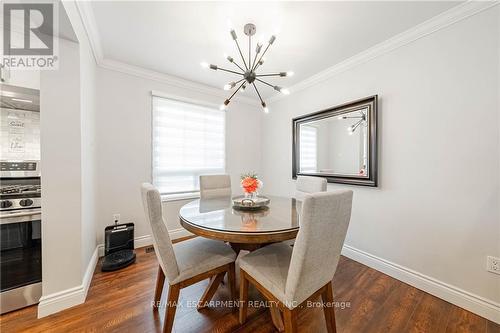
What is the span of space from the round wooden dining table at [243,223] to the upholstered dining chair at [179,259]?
0.18 m

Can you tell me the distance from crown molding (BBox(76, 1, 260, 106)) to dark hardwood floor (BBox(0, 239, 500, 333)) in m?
2.34

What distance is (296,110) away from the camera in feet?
10.3

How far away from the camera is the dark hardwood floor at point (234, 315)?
134 cm

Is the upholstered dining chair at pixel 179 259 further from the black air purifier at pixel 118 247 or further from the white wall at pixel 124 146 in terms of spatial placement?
the white wall at pixel 124 146

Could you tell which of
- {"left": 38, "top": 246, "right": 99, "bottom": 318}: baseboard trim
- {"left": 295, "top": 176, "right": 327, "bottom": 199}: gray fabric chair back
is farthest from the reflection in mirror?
{"left": 38, "top": 246, "right": 99, "bottom": 318}: baseboard trim


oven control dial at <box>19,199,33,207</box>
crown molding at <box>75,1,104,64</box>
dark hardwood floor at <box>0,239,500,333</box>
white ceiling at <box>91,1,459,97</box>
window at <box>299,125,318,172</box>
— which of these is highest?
white ceiling at <box>91,1,459,97</box>

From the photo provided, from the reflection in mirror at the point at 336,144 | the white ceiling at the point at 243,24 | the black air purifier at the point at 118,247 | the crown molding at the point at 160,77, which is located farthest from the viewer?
the crown molding at the point at 160,77

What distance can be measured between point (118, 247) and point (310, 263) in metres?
2.34

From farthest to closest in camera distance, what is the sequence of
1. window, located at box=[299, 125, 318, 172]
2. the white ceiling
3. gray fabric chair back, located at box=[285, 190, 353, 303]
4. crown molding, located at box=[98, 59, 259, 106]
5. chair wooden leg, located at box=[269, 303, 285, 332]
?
window, located at box=[299, 125, 318, 172], crown molding, located at box=[98, 59, 259, 106], the white ceiling, chair wooden leg, located at box=[269, 303, 285, 332], gray fabric chair back, located at box=[285, 190, 353, 303]

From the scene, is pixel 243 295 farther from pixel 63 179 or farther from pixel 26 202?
pixel 26 202

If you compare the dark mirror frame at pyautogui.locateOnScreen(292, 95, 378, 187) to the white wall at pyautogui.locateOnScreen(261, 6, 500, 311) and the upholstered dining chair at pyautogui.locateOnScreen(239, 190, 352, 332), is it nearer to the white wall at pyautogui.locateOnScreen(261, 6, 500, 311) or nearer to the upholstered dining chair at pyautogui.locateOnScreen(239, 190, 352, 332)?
the white wall at pyautogui.locateOnScreen(261, 6, 500, 311)

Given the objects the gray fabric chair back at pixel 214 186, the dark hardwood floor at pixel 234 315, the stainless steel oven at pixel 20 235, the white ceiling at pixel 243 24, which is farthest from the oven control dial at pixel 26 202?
the white ceiling at pixel 243 24

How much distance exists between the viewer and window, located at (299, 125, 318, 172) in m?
2.87

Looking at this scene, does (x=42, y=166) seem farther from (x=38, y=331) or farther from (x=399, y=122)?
(x=399, y=122)
